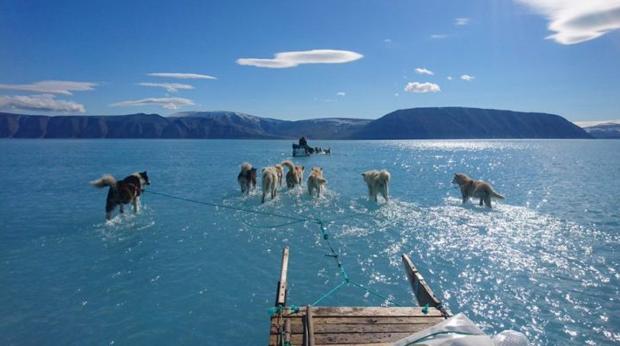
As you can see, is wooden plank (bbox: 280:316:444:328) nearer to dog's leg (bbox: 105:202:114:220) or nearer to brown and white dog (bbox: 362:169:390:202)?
dog's leg (bbox: 105:202:114:220)

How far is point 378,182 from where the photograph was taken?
20.2 m

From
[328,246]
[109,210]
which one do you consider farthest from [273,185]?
[328,246]

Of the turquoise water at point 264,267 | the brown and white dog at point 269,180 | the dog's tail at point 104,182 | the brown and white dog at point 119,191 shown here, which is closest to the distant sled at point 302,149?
the brown and white dog at point 269,180

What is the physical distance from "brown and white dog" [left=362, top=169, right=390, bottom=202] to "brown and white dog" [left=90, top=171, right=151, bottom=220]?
485 inches

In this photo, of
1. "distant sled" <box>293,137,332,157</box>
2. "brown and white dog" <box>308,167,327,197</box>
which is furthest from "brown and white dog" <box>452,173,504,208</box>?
"distant sled" <box>293,137,332,157</box>

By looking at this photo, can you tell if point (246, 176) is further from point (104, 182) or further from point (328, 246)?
point (328, 246)

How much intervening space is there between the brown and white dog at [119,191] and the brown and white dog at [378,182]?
485 inches

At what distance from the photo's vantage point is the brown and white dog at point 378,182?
19.8m

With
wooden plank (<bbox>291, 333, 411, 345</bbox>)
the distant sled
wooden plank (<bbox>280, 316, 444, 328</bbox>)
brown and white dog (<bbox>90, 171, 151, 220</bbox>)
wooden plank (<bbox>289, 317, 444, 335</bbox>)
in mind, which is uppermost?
the distant sled

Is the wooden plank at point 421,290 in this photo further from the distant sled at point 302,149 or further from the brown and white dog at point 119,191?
the distant sled at point 302,149

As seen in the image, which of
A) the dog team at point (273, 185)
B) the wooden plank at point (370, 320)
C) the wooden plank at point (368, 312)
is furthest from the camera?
the dog team at point (273, 185)

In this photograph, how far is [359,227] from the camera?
50.1 feet

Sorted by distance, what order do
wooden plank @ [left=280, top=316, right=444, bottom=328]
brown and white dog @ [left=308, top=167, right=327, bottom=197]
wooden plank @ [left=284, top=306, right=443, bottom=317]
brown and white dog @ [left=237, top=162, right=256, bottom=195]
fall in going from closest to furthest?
wooden plank @ [left=280, top=316, right=444, bottom=328]
wooden plank @ [left=284, top=306, right=443, bottom=317]
brown and white dog @ [left=308, top=167, right=327, bottom=197]
brown and white dog @ [left=237, top=162, right=256, bottom=195]

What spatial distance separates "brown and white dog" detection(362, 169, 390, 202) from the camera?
19812 millimetres
